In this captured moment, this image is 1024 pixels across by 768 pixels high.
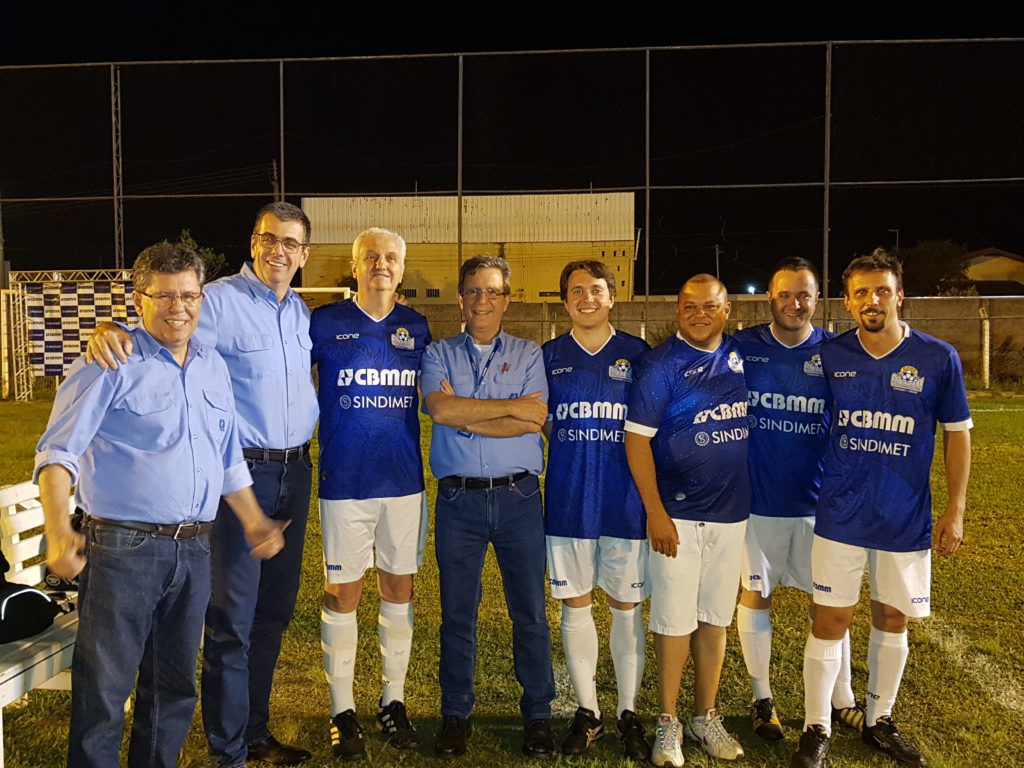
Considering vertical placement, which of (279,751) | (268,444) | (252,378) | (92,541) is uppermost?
(252,378)

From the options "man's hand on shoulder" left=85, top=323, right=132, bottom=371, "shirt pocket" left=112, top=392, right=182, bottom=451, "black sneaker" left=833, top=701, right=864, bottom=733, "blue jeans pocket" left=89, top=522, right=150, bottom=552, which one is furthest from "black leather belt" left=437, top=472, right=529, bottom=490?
"black sneaker" left=833, top=701, right=864, bottom=733

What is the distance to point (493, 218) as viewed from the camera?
71.4ft

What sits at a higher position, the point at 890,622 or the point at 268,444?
the point at 268,444

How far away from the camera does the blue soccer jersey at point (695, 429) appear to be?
11.4 feet

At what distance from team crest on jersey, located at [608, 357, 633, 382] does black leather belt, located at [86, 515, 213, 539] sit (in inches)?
66.6

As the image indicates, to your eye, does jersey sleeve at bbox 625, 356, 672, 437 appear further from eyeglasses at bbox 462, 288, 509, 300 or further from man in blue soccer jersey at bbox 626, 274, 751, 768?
eyeglasses at bbox 462, 288, 509, 300

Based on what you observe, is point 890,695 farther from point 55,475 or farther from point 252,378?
point 55,475

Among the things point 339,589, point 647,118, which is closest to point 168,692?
point 339,589

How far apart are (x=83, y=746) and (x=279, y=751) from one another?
0.98 metres

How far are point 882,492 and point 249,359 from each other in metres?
2.62

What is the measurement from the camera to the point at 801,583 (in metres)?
3.91

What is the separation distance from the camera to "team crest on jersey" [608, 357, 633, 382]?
361 cm

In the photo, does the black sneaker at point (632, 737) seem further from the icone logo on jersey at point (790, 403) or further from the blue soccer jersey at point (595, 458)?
the icone logo on jersey at point (790, 403)

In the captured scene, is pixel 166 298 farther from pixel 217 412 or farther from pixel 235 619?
pixel 235 619
